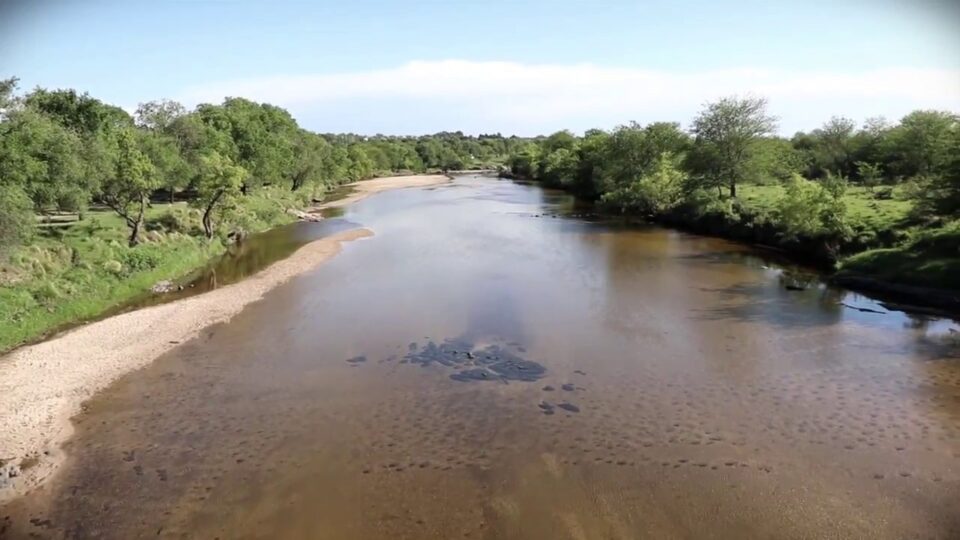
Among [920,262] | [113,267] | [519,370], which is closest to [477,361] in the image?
[519,370]

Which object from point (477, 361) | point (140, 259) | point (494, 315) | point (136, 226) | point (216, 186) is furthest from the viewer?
point (216, 186)

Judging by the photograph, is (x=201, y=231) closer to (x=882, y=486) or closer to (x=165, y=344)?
(x=165, y=344)

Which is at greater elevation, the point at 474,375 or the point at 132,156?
the point at 132,156

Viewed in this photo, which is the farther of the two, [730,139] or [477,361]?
[730,139]

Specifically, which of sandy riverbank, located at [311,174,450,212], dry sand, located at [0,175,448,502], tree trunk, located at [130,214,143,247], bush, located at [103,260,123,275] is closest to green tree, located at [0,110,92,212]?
tree trunk, located at [130,214,143,247]

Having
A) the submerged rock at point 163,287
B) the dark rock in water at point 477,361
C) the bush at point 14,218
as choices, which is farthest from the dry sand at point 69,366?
the dark rock in water at point 477,361

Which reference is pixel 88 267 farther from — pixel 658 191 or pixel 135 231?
pixel 658 191

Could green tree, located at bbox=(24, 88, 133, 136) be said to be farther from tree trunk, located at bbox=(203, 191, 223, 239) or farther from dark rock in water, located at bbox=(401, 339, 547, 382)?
dark rock in water, located at bbox=(401, 339, 547, 382)

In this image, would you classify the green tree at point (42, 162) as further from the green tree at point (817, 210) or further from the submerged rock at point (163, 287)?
the green tree at point (817, 210)
